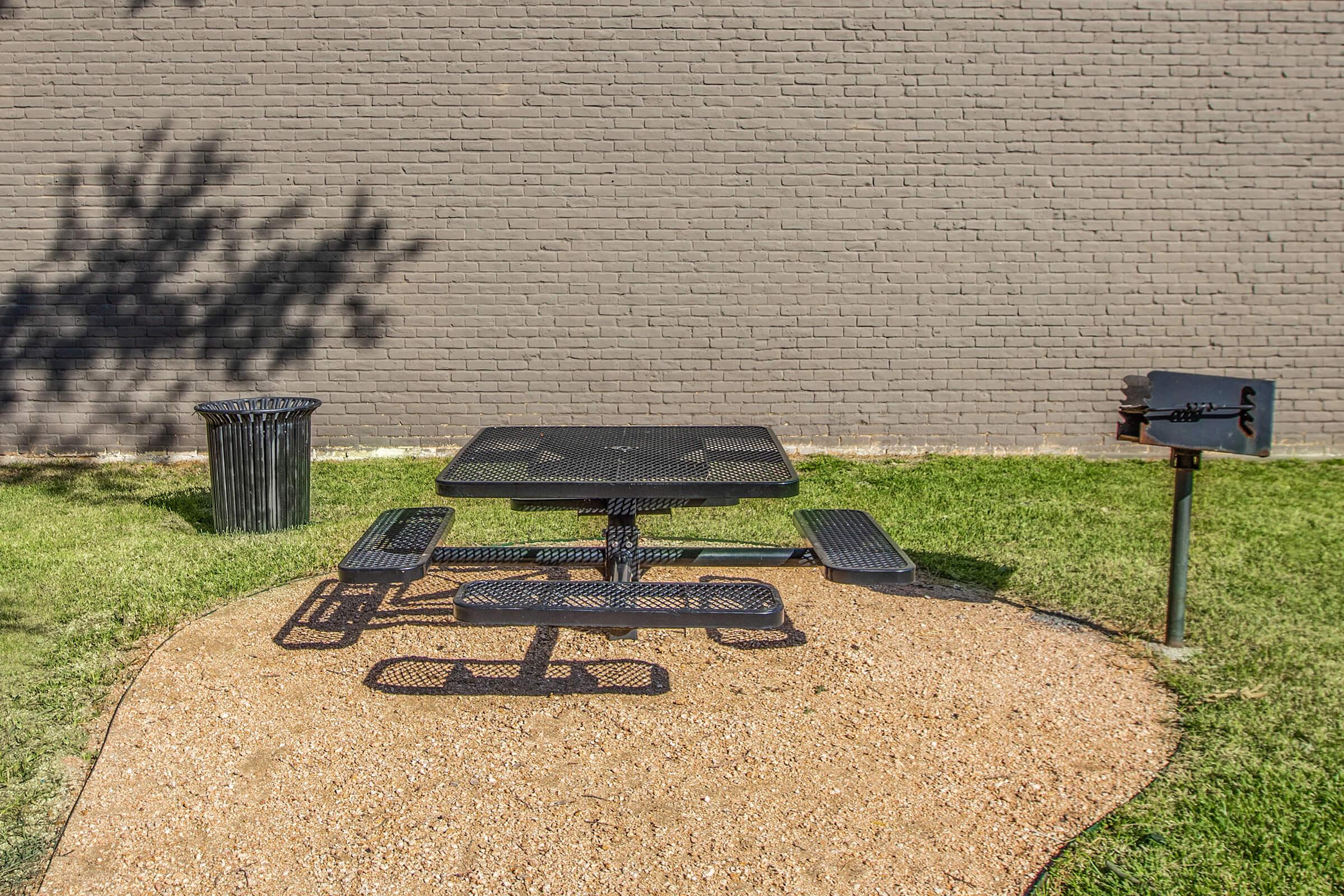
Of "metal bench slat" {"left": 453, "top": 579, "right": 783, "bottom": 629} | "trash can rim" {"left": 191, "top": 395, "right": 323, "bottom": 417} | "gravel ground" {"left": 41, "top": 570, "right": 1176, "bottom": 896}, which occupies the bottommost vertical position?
"gravel ground" {"left": 41, "top": 570, "right": 1176, "bottom": 896}

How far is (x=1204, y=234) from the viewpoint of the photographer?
8.66m

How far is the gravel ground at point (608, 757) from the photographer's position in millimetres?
3021

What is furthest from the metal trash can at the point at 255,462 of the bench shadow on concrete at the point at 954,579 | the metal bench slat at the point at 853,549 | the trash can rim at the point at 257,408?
the bench shadow on concrete at the point at 954,579

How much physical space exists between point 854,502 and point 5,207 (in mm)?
6511

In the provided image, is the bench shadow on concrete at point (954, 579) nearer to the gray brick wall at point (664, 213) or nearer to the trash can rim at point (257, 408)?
the gray brick wall at point (664, 213)

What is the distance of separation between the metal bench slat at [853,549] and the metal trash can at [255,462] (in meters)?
3.06

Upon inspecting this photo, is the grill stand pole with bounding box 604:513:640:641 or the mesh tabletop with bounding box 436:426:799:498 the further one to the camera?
the grill stand pole with bounding box 604:513:640:641

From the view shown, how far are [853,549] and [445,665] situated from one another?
1595 millimetres

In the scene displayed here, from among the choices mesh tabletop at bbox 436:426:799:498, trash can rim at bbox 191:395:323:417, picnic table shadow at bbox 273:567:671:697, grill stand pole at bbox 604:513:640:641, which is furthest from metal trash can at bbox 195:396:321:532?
grill stand pole at bbox 604:513:640:641

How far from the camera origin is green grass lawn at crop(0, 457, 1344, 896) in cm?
317

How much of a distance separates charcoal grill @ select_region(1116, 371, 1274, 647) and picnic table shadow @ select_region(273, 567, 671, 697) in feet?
6.62

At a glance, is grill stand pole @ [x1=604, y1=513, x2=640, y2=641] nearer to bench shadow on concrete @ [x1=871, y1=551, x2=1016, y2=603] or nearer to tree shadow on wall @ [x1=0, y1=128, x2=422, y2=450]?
bench shadow on concrete @ [x1=871, y1=551, x2=1016, y2=603]

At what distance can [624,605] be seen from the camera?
3629 mm

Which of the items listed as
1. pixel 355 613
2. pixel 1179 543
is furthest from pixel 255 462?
pixel 1179 543
